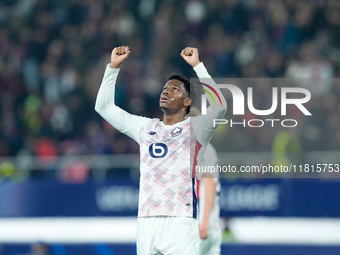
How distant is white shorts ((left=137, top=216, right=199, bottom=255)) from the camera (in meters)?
6.21

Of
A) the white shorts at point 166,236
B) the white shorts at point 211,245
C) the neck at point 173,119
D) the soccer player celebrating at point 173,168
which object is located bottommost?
the white shorts at point 211,245

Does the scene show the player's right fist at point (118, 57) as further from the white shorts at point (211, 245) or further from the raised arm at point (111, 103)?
the white shorts at point (211, 245)

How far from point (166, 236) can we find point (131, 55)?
11.3m

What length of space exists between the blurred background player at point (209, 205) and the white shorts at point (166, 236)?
55.0 inches

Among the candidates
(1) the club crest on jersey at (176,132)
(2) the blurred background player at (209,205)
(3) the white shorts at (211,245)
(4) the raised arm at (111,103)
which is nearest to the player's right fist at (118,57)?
(4) the raised arm at (111,103)

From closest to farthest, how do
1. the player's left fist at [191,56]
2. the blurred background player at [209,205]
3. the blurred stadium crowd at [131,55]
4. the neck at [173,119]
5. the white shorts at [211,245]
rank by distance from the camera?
the player's left fist at [191,56]
the neck at [173,119]
the blurred background player at [209,205]
the white shorts at [211,245]
the blurred stadium crowd at [131,55]

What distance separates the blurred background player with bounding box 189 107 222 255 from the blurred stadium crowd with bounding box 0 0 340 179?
18.6 ft

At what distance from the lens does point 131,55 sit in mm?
17250

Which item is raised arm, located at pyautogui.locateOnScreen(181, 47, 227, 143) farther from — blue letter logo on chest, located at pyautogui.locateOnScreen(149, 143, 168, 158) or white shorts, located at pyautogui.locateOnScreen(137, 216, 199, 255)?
white shorts, located at pyautogui.locateOnScreen(137, 216, 199, 255)

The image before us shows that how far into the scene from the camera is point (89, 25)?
18.3m

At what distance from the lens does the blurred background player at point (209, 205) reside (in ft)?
25.8

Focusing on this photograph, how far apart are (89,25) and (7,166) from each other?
514cm

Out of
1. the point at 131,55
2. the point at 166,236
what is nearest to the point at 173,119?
the point at 166,236

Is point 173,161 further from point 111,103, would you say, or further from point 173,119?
point 111,103
